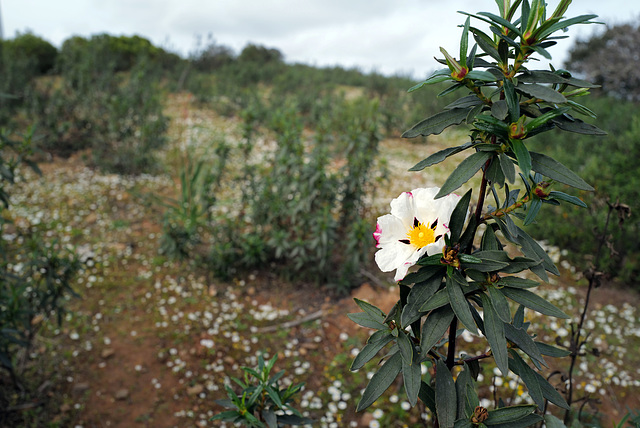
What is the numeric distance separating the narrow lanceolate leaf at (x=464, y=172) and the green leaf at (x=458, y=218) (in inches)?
2.8

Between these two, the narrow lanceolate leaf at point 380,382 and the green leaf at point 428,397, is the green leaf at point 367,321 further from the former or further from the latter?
the green leaf at point 428,397

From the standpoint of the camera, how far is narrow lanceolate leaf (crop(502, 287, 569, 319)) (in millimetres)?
959

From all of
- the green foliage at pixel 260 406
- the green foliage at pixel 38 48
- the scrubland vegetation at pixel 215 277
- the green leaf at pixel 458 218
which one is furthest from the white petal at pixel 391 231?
the green foliage at pixel 38 48

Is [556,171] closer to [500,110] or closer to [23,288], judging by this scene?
[500,110]

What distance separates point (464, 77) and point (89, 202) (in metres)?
5.03

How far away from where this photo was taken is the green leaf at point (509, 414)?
109 cm

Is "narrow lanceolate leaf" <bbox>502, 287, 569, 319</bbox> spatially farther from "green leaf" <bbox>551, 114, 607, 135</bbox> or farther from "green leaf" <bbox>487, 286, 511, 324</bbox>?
"green leaf" <bbox>551, 114, 607, 135</bbox>

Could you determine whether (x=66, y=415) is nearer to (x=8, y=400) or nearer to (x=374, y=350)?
(x=8, y=400)

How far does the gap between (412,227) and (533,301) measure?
320mm

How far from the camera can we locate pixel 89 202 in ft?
16.4

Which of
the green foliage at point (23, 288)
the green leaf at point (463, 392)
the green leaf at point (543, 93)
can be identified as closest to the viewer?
the green leaf at point (543, 93)

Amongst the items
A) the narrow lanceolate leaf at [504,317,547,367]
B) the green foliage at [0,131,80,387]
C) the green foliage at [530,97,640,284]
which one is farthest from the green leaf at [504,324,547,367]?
the green foliage at [530,97,640,284]

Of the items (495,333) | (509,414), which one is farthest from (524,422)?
(495,333)

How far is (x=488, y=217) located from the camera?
109cm
